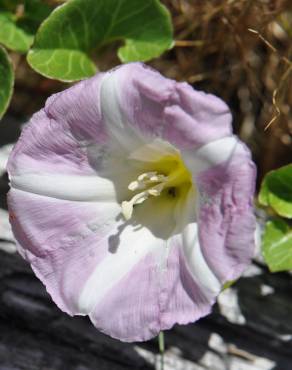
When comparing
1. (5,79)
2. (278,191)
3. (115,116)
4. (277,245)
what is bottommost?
(277,245)

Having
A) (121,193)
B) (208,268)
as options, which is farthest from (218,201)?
(121,193)

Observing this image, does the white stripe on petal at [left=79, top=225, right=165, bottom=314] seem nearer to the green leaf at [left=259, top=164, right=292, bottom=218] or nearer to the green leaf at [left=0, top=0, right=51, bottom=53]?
the green leaf at [left=259, top=164, right=292, bottom=218]

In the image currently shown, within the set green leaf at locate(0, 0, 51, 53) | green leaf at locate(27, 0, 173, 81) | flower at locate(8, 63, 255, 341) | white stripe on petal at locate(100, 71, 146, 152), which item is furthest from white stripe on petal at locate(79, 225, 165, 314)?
green leaf at locate(0, 0, 51, 53)

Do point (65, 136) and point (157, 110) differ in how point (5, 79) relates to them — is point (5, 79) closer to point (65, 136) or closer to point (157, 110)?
point (65, 136)

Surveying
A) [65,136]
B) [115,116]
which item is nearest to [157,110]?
[115,116]

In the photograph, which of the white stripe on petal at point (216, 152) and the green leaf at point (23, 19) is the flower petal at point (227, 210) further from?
the green leaf at point (23, 19)
